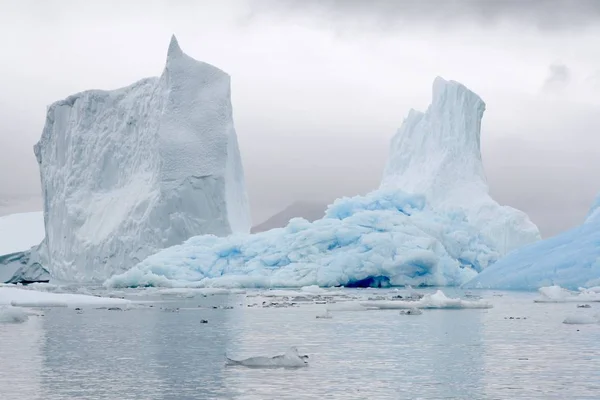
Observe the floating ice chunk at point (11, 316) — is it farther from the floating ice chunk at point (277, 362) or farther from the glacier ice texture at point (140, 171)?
the glacier ice texture at point (140, 171)

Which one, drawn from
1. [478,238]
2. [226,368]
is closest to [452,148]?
[478,238]

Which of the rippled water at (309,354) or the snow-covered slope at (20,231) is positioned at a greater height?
the snow-covered slope at (20,231)

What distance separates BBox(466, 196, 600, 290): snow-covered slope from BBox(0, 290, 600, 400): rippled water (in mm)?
8432

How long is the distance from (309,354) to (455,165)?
107 feet

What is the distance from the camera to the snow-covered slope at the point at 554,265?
2253 centimetres

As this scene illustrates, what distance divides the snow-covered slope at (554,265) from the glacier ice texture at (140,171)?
13.3m

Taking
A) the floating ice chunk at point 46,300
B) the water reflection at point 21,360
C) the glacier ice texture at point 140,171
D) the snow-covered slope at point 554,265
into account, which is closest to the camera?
the water reflection at point 21,360

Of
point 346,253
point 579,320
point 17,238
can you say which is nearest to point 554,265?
point 346,253

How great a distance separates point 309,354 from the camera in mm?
9219

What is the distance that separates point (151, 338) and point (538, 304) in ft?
30.3

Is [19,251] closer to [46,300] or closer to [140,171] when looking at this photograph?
[140,171]

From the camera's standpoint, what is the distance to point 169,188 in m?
35.0

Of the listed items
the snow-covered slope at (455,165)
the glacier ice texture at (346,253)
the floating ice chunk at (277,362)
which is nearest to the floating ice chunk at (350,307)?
the floating ice chunk at (277,362)

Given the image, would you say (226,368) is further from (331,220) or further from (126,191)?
(126,191)
